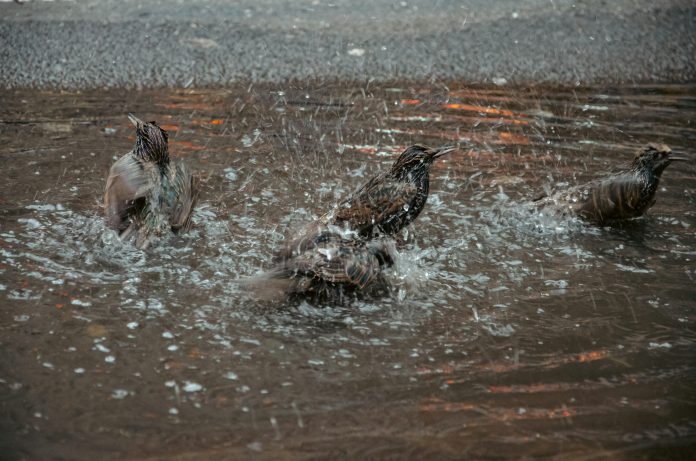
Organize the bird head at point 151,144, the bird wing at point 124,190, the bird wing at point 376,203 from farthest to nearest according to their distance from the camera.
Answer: the bird head at point 151,144
the bird wing at point 124,190
the bird wing at point 376,203

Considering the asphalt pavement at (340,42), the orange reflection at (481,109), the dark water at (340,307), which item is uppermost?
the asphalt pavement at (340,42)

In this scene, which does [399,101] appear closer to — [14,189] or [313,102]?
[313,102]

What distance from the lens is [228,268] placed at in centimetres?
512

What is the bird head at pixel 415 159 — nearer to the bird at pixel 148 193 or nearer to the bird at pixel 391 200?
the bird at pixel 391 200

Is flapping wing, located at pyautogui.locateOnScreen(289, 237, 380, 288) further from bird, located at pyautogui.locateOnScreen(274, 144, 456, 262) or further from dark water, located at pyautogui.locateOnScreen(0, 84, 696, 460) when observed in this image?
bird, located at pyautogui.locateOnScreen(274, 144, 456, 262)

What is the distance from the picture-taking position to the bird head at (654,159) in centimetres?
610

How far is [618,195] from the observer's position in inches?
236

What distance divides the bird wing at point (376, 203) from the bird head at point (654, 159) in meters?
1.85

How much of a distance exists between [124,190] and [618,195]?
336 centimetres

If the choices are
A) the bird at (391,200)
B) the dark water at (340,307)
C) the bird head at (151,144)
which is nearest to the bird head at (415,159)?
the bird at (391,200)

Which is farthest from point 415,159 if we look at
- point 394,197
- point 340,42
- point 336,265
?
point 340,42

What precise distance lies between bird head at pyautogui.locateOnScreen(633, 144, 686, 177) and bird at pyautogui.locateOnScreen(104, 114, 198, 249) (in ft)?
10.3

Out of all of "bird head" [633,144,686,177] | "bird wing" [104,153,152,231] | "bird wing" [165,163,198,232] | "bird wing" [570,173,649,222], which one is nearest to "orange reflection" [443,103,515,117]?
"bird head" [633,144,686,177]

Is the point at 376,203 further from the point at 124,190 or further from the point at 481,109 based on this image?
the point at 481,109
